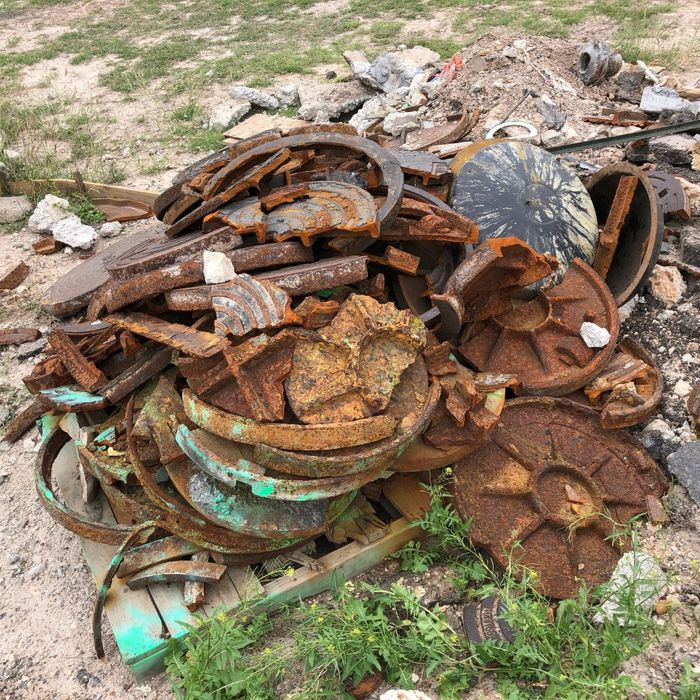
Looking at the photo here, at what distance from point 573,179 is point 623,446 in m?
2.12

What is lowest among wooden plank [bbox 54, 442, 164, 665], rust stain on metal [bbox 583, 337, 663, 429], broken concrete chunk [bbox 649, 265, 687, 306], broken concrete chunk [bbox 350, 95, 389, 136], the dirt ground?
the dirt ground

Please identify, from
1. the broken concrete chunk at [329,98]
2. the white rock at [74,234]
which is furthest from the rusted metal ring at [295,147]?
the broken concrete chunk at [329,98]

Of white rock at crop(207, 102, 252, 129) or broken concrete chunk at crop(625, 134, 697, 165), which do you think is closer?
broken concrete chunk at crop(625, 134, 697, 165)

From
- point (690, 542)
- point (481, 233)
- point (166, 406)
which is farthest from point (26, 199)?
point (690, 542)

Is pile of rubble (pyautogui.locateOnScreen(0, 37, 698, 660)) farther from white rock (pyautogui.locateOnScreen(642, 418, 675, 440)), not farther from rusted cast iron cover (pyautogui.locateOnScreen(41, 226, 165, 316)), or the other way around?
rusted cast iron cover (pyautogui.locateOnScreen(41, 226, 165, 316))

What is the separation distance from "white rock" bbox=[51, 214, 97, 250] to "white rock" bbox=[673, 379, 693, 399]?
551 cm

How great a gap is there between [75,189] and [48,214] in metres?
0.61

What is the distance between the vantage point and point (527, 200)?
162 inches

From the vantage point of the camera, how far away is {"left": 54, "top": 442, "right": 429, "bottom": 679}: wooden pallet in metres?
2.75

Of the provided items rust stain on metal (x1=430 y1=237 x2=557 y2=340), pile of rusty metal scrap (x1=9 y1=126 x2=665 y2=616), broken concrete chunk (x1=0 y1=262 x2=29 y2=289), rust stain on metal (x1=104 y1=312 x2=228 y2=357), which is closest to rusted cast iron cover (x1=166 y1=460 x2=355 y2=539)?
pile of rusty metal scrap (x1=9 y1=126 x2=665 y2=616)

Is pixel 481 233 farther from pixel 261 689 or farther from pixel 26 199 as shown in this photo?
pixel 26 199

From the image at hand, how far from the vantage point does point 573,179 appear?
440cm

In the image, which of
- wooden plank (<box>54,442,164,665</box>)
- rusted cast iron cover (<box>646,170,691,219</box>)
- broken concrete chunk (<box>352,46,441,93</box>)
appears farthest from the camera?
broken concrete chunk (<box>352,46,441,93</box>)

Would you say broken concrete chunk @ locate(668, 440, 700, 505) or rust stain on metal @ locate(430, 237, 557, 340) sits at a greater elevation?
rust stain on metal @ locate(430, 237, 557, 340)
